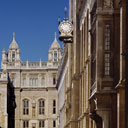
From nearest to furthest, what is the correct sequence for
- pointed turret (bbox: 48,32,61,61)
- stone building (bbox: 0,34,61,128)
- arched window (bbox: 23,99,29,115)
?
stone building (bbox: 0,34,61,128) → arched window (bbox: 23,99,29,115) → pointed turret (bbox: 48,32,61,61)

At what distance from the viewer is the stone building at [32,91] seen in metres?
89.3

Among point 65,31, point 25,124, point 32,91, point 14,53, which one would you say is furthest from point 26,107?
point 65,31

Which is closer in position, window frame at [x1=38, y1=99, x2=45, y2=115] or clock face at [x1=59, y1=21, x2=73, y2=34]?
clock face at [x1=59, y1=21, x2=73, y2=34]

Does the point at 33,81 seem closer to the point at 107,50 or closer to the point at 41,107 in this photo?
the point at 41,107

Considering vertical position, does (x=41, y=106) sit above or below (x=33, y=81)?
below

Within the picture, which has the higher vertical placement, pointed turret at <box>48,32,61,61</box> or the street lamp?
pointed turret at <box>48,32,61,61</box>

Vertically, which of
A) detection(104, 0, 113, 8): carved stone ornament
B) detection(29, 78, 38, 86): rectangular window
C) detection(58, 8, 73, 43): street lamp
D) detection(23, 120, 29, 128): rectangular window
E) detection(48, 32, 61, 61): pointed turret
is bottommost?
→ detection(23, 120, 29, 128): rectangular window

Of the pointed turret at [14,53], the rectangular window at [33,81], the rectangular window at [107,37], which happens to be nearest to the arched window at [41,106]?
the rectangular window at [33,81]

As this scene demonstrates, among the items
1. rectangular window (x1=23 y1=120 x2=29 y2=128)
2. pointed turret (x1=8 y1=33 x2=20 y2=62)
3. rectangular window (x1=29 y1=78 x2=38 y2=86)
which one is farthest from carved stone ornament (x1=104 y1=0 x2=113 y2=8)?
rectangular window (x1=29 y1=78 x2=38 y2=86)

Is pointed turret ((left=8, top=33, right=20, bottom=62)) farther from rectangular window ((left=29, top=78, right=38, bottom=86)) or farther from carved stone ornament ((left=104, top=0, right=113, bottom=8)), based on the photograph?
carved stone ornament ((left=104, top=0, right=113, bottom=8))

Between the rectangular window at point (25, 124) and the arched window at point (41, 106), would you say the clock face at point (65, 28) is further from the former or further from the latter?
the rectangular window at point (25, 124)

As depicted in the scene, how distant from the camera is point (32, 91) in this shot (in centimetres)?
9112

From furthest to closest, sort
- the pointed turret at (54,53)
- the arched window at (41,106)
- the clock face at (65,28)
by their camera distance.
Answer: the pointed turret at (54,53)
the arched window at (41,106)
the clock face at (65,28)

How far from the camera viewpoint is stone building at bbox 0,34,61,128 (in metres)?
89.3
